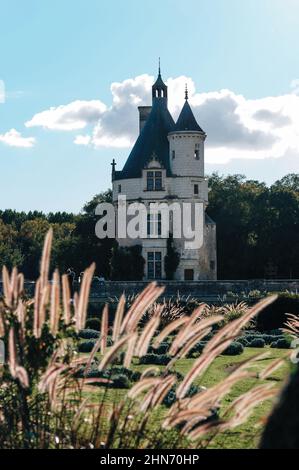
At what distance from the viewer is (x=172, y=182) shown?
48312 mm

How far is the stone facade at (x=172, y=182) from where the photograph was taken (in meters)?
47.7

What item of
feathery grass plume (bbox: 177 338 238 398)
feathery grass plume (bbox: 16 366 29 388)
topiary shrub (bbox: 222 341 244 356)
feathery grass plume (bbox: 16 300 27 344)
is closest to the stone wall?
topiary shrub (bbox: 222 341 244 356)

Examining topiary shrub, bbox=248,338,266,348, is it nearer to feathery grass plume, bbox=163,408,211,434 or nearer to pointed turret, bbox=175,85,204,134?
feathery grass plume, bbox=163,408,211,434

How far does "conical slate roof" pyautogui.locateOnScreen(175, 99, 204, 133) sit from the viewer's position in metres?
48.3

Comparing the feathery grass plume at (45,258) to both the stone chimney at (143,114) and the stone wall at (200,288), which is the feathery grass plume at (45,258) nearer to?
the stone wall at (200,288)

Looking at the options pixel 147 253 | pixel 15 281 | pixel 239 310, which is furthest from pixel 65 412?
pixel 147 253

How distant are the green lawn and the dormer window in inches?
1006

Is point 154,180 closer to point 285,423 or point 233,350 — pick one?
point 233,350

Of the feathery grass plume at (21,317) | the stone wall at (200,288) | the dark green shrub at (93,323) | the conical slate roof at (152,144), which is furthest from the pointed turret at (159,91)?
the feathery grass plume at (21,317)

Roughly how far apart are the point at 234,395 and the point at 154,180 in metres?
35.0

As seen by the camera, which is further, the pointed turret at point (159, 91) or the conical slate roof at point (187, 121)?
the pointed turret at point (159, 91)

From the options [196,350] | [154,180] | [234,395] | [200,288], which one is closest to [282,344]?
[196,350]

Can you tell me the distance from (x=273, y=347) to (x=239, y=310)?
3.29 metres
